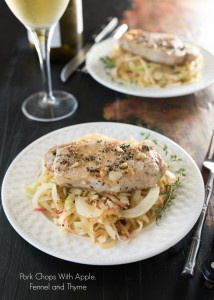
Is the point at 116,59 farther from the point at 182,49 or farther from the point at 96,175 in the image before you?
the point at 96,175

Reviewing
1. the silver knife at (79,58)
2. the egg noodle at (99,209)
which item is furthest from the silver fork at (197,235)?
the silver knife at (79,58)

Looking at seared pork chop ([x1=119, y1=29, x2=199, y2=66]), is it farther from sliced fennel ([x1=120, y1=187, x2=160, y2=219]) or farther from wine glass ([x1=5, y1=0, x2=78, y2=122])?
sliced fennel ([x1=120, y1=187, x2=160, y2=219])

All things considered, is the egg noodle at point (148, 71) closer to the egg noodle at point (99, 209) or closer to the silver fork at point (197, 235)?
the silver fork at point (197, 235)

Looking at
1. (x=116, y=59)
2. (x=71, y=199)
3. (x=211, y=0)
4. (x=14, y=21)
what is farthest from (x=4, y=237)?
(x=211, y=0)

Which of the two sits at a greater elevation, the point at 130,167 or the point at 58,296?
the point at 130,167

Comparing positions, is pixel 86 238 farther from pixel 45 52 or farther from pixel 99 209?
pixel 45 52

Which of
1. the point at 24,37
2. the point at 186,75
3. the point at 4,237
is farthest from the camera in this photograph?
the point at 24,37

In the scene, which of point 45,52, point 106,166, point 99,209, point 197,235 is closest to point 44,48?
point 45,52

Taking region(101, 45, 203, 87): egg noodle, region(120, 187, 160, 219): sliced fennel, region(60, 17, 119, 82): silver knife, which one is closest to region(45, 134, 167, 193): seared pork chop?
region(120, 187, 160, 219): sliced fennel
